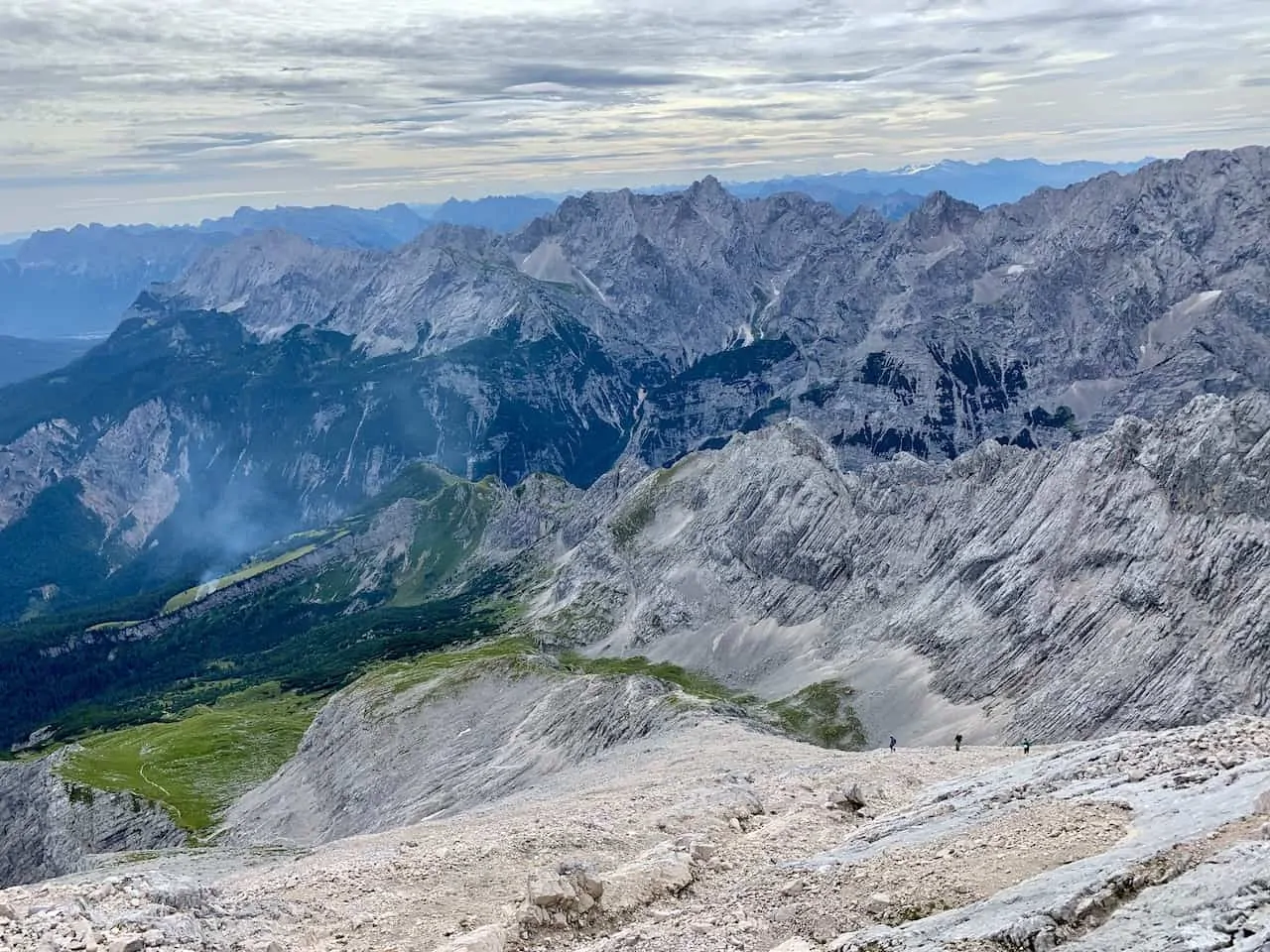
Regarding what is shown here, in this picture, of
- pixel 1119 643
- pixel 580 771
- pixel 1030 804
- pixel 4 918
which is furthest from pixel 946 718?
pixel 4 918

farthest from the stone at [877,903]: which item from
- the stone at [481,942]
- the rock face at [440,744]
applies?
the rock face at [440,744]

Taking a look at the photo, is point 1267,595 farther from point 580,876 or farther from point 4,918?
point 4,918

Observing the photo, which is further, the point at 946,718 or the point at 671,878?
the point at 946,718

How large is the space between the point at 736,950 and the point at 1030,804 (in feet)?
49.8

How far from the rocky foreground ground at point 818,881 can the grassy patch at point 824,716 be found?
303 ft

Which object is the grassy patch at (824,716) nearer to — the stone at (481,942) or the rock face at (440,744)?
the rock face at (440,744)

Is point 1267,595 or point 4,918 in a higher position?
point 4,918

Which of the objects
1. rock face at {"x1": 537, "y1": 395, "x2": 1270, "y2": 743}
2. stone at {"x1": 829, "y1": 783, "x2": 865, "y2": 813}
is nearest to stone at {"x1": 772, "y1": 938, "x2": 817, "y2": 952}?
stone at {"x1": 829, "y1": 783, "x2": 865, "y2": 813}

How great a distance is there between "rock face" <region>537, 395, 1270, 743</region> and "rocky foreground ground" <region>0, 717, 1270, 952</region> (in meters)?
87.5

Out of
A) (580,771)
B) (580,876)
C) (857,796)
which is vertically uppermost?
(580,876)

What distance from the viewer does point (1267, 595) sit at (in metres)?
125

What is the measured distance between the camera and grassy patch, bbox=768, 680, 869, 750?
148 m

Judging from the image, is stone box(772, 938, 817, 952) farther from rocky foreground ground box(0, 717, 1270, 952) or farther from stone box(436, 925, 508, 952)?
stone box(436, 925, 508, 952)

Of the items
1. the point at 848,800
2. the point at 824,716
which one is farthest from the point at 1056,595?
the point at 848,800
